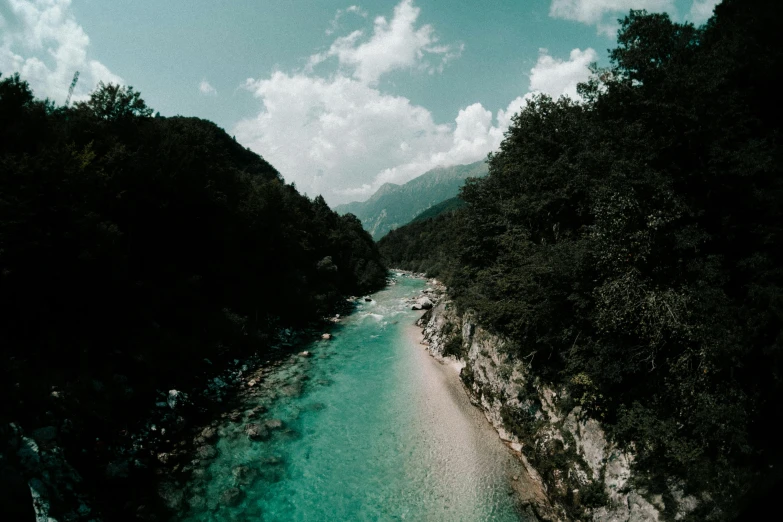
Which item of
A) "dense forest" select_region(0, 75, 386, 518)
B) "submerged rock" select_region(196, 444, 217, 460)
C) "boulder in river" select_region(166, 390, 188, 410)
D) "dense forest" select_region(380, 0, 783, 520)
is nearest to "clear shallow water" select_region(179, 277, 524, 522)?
"submerged rock" select_region(196, 444, 217, 460)

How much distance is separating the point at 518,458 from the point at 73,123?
30.8m

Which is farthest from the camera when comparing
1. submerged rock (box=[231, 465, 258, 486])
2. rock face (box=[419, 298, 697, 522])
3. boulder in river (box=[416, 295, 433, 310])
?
boulder in river (box=[416, 295, 433, 310])

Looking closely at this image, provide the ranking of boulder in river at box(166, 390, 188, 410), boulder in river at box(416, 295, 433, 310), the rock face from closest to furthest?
the rock face → boulder in river at box(166, 390, 188, 410) → boulder in river at box(416, 295, 433, 310)

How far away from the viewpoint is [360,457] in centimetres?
1436

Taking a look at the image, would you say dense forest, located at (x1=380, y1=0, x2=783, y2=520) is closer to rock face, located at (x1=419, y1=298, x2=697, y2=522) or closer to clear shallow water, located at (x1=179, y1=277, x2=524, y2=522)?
rock face, located at (x1=419, y1=298, x2=697, y2=522)

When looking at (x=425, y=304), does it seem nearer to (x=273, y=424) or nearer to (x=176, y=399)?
(x=273, y=424)

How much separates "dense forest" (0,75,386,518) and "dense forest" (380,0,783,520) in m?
17.9

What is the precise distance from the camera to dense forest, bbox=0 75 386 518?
12.6 metres

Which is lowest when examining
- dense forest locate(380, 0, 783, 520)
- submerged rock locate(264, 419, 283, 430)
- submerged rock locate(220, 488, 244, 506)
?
submerged rock locate(220, 488, 244, 506)

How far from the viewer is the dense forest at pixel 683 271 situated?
308 inches

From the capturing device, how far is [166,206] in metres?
21.8

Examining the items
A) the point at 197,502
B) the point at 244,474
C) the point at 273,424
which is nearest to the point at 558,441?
the point at 244,474

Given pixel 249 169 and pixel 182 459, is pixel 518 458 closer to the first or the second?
pixel 182 459

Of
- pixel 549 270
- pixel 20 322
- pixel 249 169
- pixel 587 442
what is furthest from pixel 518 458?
pixel 249 169
